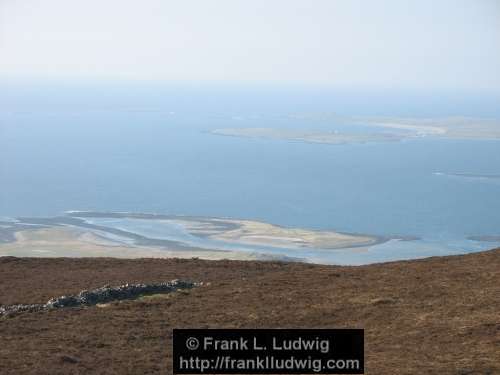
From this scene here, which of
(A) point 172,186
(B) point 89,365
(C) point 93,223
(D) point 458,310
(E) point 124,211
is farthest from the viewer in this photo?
(A) point 172,186

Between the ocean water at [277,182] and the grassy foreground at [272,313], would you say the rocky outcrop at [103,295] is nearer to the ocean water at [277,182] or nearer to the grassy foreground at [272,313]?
the grassy foreground at [272,313]

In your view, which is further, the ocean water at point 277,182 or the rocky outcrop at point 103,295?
the ocean water at point 277,182

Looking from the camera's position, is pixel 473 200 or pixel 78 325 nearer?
pixel 78 325

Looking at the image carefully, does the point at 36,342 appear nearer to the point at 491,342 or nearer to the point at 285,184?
the point at 491,342

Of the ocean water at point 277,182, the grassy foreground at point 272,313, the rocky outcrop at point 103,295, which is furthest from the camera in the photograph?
the ocean water at point 277,182

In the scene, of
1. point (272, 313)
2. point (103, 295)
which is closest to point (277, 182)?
point (103, 295)

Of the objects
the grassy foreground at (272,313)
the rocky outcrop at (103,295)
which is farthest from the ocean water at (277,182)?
the rocky outcrop at (103,295)

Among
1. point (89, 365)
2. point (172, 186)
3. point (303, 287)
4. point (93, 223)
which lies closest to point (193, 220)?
point (93, 223)

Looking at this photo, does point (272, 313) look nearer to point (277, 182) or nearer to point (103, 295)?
point (103, 295)
